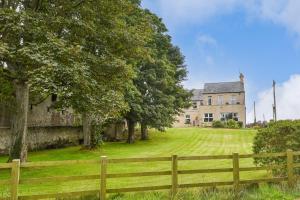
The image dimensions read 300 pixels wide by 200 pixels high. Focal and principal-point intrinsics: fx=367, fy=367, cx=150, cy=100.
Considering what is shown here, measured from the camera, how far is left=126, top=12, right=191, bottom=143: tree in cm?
3609

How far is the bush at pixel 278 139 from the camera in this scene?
15.9 metres

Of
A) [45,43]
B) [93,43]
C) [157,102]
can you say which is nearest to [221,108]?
[157,102]

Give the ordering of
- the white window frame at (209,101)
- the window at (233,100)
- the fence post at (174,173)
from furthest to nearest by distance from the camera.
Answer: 1. the white window frame at (209,101)
2. the window at (233,100)
3. the fence post at (174,173)

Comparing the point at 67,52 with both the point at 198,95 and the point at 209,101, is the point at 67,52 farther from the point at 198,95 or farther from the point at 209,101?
the point at 198,95

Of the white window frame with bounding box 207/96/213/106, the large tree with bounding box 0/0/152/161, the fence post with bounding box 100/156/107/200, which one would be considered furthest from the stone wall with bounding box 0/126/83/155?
the white window frame with bounding box 207/96/213/106

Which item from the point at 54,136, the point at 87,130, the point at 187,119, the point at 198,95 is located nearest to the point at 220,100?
the point at 198,95

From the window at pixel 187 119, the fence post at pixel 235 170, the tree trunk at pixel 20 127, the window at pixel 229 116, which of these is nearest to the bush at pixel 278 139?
the fence post at pixel 235 170

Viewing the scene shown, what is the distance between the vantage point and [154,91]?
37375 millimetres

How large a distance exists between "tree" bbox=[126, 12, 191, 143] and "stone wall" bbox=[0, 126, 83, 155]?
572cm

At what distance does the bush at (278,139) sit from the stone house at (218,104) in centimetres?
5238

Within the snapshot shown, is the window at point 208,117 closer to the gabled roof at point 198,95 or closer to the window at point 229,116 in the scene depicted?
the window at point 229,116

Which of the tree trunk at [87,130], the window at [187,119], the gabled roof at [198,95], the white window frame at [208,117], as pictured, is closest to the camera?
the tree trunk at [87,130]

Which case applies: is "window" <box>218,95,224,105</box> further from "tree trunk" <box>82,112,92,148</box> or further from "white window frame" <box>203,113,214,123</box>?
"tree trunk" <box>82,112,92,148</box>

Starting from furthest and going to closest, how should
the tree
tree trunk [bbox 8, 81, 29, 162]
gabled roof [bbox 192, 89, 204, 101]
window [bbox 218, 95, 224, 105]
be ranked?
gabled roof [bbox 192, 89, 204, 101], window [bbox 218, 95, 224, 105], the tree, tree trunk [bbox 8, 81, 29, 162]
